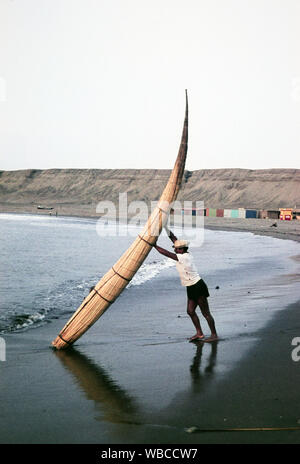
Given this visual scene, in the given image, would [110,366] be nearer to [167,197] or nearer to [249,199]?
[167,197]

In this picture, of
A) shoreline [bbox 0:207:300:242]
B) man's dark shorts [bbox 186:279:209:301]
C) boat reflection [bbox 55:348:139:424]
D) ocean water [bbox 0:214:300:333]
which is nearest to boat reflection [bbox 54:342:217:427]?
boat reflection [bbox 55:348:139:424]

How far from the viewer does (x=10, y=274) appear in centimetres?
1834

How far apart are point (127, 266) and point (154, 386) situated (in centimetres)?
218

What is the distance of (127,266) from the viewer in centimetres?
764

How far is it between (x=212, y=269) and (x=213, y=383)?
44.1 ft

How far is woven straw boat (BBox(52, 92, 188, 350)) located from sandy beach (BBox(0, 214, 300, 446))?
0.97 ft

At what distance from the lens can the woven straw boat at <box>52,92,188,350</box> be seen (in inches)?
301

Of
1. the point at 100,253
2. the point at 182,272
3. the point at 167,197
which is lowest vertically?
the point at 100,253

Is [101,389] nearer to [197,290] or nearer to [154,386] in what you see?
[154,386]

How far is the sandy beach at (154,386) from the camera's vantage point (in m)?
4.59

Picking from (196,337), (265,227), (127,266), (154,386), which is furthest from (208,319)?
(265,227)

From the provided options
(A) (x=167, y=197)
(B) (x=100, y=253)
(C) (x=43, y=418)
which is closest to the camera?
(C) (x=43, y=418)

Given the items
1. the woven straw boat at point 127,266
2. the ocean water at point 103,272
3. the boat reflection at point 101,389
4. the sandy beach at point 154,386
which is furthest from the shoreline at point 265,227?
the boat reflection at point 101,389
